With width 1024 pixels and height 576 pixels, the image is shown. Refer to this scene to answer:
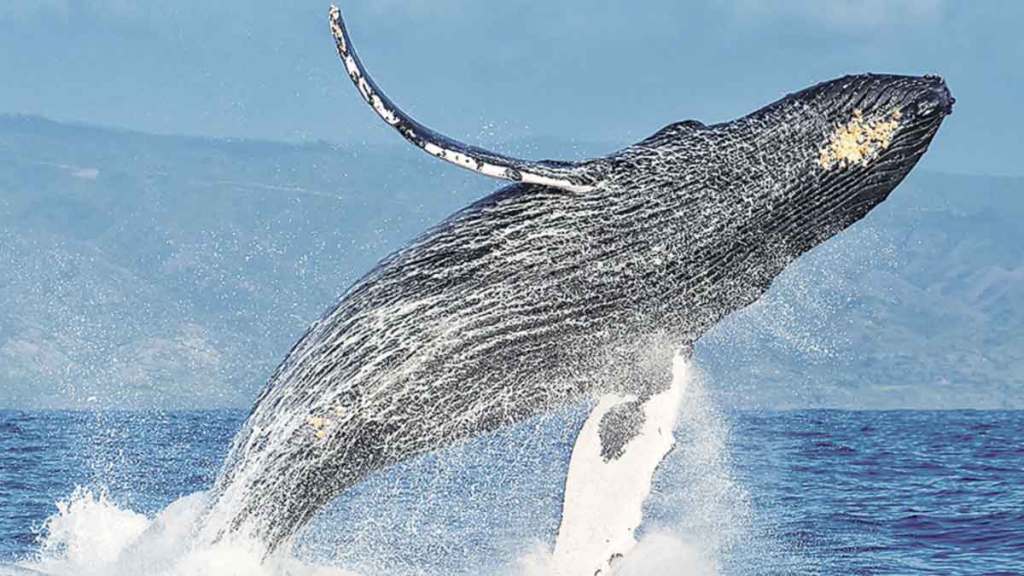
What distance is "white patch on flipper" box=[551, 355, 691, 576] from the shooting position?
11.2 metres

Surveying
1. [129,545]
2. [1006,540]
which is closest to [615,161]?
[129,545]

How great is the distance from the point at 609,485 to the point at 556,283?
1760 mm

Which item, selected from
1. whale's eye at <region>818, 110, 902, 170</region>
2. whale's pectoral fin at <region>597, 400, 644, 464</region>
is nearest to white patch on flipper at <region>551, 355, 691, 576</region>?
whale's pectoral fin at <region>597, 400, 644, 464</region>

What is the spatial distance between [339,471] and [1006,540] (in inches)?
371

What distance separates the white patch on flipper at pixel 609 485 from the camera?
441 inches

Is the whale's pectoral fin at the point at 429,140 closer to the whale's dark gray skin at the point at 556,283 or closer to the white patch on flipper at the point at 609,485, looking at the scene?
the whale's dark gray skin at the point at 556,283

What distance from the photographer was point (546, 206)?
10.2m

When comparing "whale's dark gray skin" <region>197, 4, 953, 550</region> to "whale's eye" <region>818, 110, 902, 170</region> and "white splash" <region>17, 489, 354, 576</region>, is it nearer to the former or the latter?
"whale's eye" <region>818, 110, 902, 170</region>

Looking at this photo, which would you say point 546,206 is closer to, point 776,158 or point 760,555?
point 776,158

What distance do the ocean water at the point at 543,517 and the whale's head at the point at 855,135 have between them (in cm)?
184

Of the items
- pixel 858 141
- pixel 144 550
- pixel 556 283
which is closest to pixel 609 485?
pixel 556 283

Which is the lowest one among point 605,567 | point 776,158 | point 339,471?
point 605,567

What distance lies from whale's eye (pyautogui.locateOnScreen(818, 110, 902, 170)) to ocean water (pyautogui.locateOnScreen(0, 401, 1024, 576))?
2032 millimetres

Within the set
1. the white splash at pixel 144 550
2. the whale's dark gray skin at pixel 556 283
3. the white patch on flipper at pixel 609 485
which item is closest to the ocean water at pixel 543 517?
the white splash at pixel 144 550
